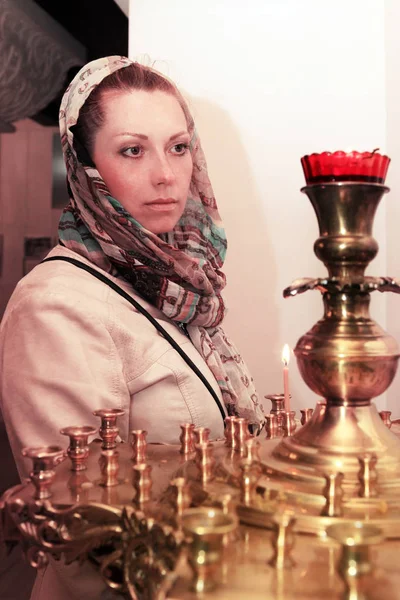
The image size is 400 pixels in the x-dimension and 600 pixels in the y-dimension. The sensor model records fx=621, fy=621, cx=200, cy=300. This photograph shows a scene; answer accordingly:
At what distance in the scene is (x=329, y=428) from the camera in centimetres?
48

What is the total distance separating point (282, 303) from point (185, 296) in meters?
→ 0.60

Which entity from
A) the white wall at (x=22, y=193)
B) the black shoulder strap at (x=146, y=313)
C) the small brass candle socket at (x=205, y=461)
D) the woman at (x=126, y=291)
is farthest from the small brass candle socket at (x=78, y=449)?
the white wall at (x=22, y=193)

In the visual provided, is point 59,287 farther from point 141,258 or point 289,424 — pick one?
point 289,424

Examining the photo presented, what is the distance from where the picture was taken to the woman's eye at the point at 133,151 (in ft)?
3.98

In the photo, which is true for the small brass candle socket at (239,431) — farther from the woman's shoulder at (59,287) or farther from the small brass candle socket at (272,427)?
the woman's shoulder at (59,287)

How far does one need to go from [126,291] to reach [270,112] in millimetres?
824

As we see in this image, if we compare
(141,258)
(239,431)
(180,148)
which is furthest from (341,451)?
(180,148)

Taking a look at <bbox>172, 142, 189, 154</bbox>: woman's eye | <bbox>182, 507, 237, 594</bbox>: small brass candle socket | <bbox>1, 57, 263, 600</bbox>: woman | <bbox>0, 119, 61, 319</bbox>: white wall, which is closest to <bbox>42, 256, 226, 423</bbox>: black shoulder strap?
<bbox>1, 57, 263, 600</bbox>: woman

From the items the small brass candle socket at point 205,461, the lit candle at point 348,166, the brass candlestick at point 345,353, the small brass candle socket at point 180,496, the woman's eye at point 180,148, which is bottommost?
the small brass candle socket at point 180,496

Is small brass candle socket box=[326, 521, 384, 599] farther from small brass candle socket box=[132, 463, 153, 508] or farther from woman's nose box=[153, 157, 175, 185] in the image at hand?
woman's nose box=[153, 157, 175, 185]

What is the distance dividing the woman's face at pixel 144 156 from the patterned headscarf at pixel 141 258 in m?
0.05

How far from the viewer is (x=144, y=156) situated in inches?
48.8

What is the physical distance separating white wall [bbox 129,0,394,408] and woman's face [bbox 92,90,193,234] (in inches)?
17.4

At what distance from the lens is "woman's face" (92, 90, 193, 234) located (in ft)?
3.94
